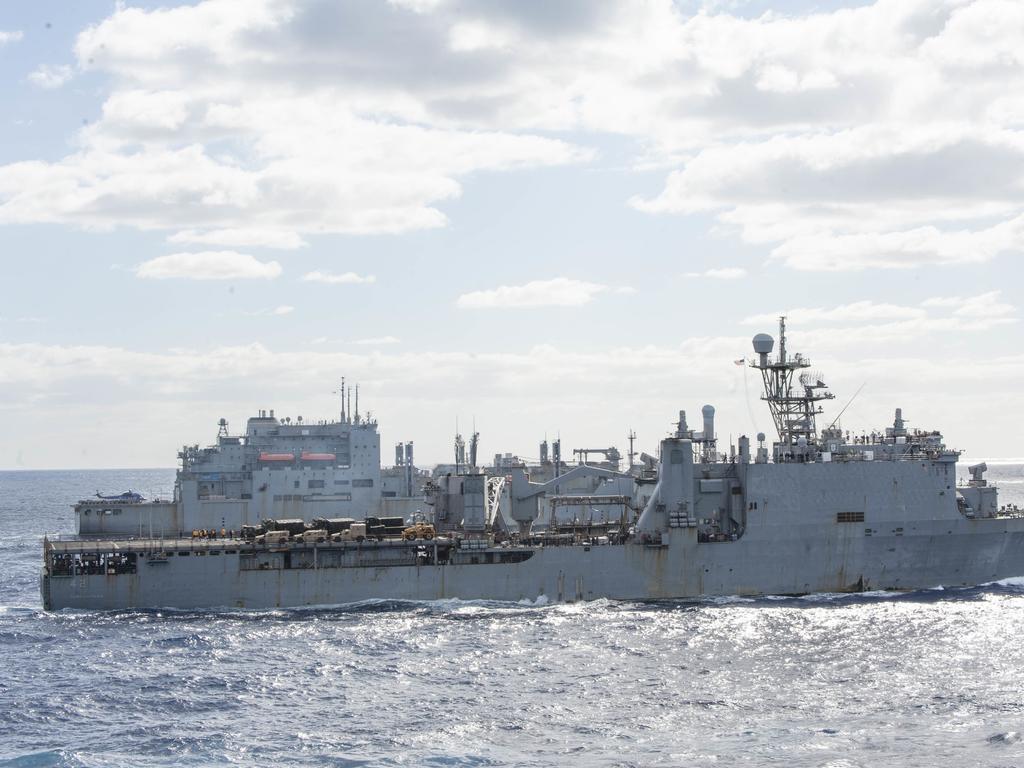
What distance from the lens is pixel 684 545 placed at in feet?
150

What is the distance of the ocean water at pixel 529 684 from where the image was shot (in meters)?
26.6

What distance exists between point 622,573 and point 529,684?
1347 cm

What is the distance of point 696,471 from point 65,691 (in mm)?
26134

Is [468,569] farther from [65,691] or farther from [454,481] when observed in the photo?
[65,691]

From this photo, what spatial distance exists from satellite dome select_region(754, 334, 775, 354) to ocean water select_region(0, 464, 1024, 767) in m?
10.9

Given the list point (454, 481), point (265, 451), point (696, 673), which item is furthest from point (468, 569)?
point (265, 451)

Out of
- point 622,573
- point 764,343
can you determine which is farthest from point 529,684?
point 764,343

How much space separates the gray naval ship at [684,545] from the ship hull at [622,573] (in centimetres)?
6

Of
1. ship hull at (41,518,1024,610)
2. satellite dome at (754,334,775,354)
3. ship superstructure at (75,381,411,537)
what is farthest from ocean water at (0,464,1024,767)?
ship superstructure at (75,381,411,537)

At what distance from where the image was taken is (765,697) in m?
30.8

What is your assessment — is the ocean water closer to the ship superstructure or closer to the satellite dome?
the satellite dome

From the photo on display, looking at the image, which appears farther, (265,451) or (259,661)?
(265,451)

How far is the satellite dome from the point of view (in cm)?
4956

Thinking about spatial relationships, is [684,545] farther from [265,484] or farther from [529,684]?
[265,484]
